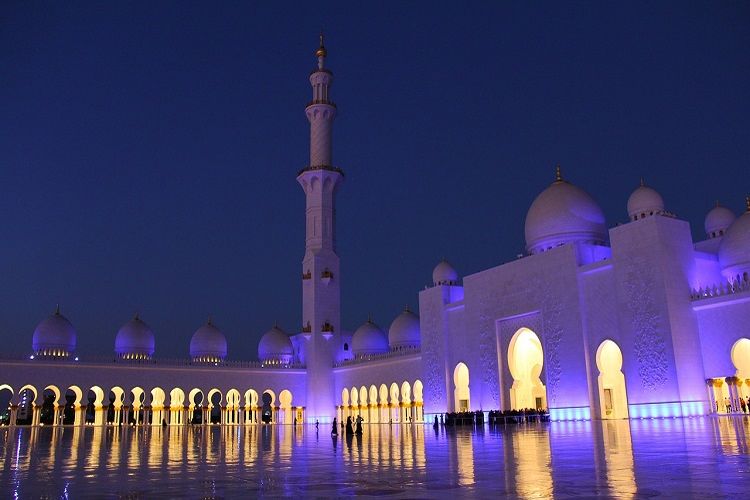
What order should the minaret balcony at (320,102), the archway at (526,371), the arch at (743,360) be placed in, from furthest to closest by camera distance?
the minaret balcony at (320,102)
the archway at (526,371)
the arch at (743,360)

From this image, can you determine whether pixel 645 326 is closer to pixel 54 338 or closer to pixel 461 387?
pixel 461 387

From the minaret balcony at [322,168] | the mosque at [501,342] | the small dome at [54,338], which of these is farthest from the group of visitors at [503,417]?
the small dome at [54,338]

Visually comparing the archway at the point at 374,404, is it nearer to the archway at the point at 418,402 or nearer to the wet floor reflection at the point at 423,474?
the archway at the point at 418,402

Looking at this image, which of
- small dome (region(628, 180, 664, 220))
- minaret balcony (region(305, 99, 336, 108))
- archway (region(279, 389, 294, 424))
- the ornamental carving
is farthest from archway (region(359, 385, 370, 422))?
the ornamental carving

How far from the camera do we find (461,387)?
23500 mm

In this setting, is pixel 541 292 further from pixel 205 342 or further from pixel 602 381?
pixel 205 342

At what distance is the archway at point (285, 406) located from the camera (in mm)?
30439

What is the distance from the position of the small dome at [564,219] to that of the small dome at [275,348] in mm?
15635

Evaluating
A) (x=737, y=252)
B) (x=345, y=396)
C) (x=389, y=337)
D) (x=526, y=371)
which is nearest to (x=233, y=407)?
(x=345, y=396)

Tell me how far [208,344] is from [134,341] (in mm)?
3319

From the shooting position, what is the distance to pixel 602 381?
1823cm

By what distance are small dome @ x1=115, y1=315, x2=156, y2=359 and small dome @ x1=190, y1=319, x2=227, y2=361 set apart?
193 cm

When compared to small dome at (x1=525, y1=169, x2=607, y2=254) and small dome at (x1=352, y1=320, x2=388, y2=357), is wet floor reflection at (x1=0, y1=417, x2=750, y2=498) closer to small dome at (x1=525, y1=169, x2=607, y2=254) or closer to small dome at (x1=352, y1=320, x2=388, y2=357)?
small dome at (x1=525, y1=169, x2=607, y2=254)

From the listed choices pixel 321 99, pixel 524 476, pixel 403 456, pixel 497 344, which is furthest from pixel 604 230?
pixel 524 476
